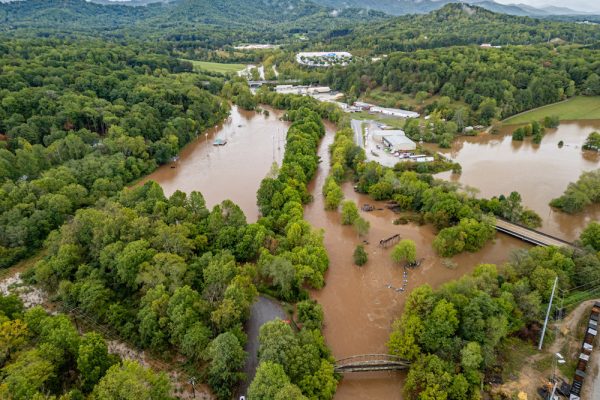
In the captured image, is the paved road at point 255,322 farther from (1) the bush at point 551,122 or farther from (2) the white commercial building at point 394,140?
(1) the bush at point 551,122

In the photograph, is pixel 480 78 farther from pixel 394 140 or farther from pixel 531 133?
pixel 394 140

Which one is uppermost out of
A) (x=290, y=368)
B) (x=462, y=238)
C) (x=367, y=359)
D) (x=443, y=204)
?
(x=443, y=204)

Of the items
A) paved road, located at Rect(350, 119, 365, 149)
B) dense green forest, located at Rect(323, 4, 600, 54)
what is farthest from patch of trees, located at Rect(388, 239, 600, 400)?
dense green forest, located at Rect(323, 4, 600, 54)

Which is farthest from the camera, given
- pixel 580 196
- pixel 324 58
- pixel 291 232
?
pixel 324 58

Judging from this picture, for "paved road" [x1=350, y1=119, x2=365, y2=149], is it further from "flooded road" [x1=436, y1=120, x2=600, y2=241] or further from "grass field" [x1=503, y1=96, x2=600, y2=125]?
"grass field" [x1=503, y1=96, x2=600, y2=125]

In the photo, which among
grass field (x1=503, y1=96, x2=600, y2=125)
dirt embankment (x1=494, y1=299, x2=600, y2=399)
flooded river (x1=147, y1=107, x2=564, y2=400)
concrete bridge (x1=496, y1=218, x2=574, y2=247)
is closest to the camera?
dirt embankment (x1=494, y1=299, x2=600, y2=399)

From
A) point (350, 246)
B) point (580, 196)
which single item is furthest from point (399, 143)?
point (350, 246)

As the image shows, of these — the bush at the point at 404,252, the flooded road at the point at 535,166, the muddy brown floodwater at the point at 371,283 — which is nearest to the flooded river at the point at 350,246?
the muddy brown floodwater at the point at 371,283
